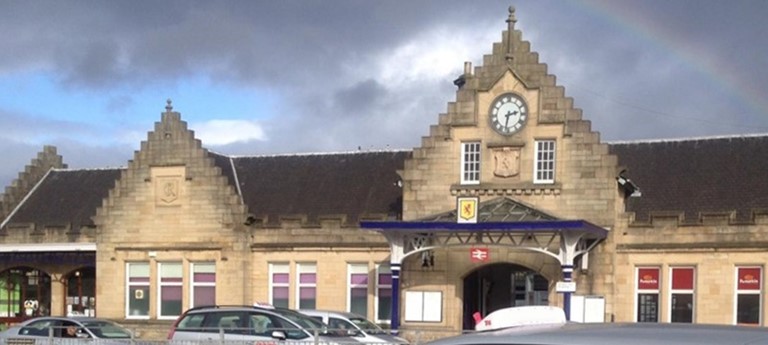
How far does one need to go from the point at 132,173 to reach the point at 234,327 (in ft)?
54.8

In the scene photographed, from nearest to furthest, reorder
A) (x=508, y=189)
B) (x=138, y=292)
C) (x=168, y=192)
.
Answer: (x=508, y=189), (x=168, y=192), (x=138, y=292)

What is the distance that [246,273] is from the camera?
34844mm

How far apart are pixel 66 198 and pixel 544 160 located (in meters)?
20.5

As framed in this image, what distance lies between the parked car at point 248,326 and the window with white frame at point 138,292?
49.0 ft

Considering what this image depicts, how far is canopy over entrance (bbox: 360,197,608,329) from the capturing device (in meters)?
29.1

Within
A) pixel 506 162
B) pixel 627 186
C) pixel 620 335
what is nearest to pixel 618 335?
pixel 620 335

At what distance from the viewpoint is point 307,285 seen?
34688 mm

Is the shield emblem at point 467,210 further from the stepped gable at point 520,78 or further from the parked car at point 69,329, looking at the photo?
the parked car at point 69,329

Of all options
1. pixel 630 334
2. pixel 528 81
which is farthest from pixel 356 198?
pixel 630 334

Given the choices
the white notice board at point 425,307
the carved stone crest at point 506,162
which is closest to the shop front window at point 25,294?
the white notice board at point 425,307

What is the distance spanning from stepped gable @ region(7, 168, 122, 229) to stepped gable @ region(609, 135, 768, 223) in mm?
19335

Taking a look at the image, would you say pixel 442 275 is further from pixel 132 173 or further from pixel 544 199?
pixel 132 173

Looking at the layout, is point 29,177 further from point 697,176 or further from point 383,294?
point 697,176

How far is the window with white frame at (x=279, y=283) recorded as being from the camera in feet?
114
